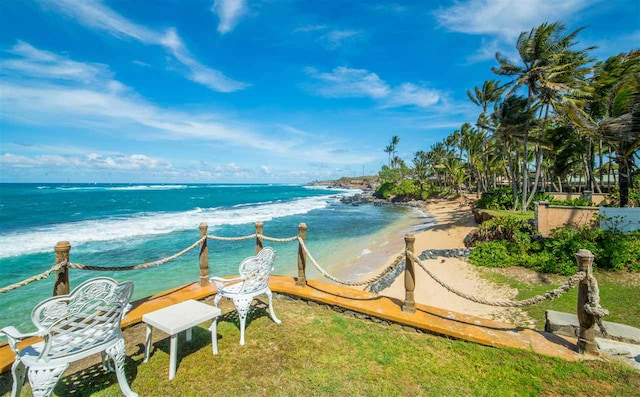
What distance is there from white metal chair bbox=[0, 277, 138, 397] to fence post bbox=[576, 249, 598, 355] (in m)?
5.33

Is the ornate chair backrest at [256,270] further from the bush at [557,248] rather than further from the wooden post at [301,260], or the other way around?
the bush at [557,248]

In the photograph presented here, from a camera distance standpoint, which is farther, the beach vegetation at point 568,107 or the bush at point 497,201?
the bush at point 497,201

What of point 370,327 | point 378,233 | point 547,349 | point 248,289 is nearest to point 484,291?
point 547,349

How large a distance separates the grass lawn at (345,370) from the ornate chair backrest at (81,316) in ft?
2.47

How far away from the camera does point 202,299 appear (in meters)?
5.28

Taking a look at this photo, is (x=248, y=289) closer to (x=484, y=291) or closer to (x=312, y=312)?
(x=312, y=312)

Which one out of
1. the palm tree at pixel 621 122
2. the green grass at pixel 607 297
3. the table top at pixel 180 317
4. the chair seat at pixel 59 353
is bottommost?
the green grass at pixel 607 297

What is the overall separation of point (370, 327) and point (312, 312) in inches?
42.7

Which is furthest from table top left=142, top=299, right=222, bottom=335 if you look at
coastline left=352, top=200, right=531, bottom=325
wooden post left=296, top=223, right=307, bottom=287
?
coastline left=352, top=200, right=531, bottom=325

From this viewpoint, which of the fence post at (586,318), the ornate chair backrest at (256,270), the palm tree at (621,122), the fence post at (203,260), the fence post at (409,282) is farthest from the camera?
the palm tree at (621,122)

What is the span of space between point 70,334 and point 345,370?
286 cm

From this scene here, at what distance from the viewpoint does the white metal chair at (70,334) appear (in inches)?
96.0

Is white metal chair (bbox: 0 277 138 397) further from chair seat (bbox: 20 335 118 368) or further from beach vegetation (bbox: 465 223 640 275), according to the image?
beach vegetation (bbox: 465 223 640 275)

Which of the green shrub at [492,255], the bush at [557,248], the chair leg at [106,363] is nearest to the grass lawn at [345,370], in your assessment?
the chair leg at [106,363]
